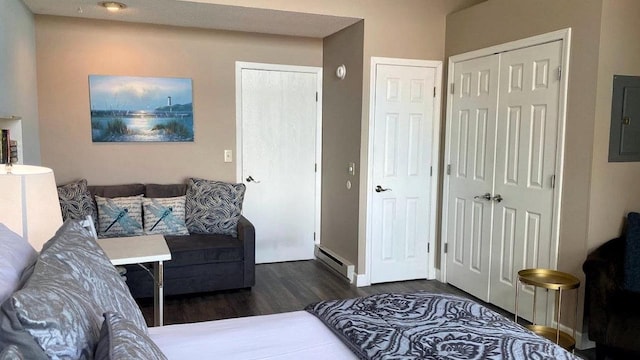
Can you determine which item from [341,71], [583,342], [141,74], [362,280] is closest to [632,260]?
[583,342]

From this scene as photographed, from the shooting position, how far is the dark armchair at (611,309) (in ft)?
8.52

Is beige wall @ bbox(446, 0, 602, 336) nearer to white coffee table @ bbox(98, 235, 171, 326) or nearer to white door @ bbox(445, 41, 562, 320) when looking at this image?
white door @ bbox(445, 41, 562, 320)

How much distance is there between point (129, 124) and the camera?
439cm

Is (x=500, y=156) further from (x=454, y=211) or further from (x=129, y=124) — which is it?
(x=129, y=124)

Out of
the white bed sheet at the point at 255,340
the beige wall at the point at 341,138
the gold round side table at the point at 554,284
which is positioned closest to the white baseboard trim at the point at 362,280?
the beige wall at the point at 341,138

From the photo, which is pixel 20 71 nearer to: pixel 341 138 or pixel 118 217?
pixel 118 217

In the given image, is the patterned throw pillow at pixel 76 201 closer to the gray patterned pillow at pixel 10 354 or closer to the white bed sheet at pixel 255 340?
the white bed sheet at pixel 255 340

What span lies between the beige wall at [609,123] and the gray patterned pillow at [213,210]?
9.14 ft

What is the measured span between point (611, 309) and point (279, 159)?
10.6ft

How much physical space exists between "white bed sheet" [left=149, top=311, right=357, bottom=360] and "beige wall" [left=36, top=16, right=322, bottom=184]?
117 inches

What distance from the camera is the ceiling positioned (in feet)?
11.9

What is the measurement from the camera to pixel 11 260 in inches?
52.8

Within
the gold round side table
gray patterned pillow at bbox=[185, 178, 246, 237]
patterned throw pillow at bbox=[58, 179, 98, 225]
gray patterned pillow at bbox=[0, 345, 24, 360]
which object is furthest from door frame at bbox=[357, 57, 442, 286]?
gray patterned pillow at bbox=[0, 345, 24, 360]

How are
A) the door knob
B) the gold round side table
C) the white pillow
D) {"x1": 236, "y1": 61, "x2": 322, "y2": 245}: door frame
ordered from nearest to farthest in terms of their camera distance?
the white pillow → the gold round side table → the door knob → {"x1": 236, "y1": 61, "x2": 322, "y2": 245}: door frame
